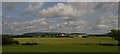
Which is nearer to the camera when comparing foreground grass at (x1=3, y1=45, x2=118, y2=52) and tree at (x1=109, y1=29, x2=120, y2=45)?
foreground grass at (x1=3, y1=45, x2=118, y2=52)

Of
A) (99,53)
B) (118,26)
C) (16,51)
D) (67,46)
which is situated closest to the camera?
(99,53)

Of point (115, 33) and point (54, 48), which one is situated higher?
point (115, 33)

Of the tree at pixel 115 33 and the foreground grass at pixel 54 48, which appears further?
the tree at pixel 115 33

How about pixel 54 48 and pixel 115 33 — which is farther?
pixel 54 48

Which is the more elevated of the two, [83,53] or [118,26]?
[118,26]

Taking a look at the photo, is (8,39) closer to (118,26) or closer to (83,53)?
(83,53)

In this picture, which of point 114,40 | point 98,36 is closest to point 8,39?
point 98,36

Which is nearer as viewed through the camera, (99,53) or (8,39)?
(99,53)

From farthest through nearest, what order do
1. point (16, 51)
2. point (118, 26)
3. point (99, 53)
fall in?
1. point (118, 26)
2. point (16, 51)
3. point (99, 53)

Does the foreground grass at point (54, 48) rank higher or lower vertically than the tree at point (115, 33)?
lower

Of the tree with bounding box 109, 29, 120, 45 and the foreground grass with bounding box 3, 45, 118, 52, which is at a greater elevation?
the tree with bounding box 109, 29, 120, 45

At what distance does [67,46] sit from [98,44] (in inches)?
224

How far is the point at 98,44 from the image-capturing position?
4572 centimetres

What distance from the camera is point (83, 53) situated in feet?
116
